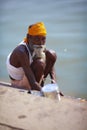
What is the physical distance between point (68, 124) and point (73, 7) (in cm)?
478

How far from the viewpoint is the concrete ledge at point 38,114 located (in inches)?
53.9

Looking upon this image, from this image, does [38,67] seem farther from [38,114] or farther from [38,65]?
[38,114]

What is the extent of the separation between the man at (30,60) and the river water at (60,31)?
0.71 m

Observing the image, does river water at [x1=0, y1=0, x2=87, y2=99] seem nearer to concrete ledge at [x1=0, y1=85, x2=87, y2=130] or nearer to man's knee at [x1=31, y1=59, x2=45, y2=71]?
man's knee at [x1=31, y1=59, x2=45, y2=71]

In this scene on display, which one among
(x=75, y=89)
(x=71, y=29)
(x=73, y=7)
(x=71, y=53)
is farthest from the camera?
(x=73, y=7)

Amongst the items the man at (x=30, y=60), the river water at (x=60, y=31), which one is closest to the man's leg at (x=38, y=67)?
the man at (x=30, y=60)

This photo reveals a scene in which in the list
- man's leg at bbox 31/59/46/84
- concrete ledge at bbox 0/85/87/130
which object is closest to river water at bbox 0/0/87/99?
man's leg at bbox 31/59/46/84

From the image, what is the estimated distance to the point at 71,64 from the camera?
12.9 ft

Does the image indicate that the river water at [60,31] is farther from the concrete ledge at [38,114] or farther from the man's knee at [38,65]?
the concrete ledge at [38,114]

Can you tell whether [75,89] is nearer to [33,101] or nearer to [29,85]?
[29,85]

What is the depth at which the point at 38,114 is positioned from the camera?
4.79ft

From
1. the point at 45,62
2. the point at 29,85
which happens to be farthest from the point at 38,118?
the point at 45,62

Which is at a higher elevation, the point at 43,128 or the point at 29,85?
the point at 43,128

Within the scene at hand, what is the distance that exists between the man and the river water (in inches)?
27.8
